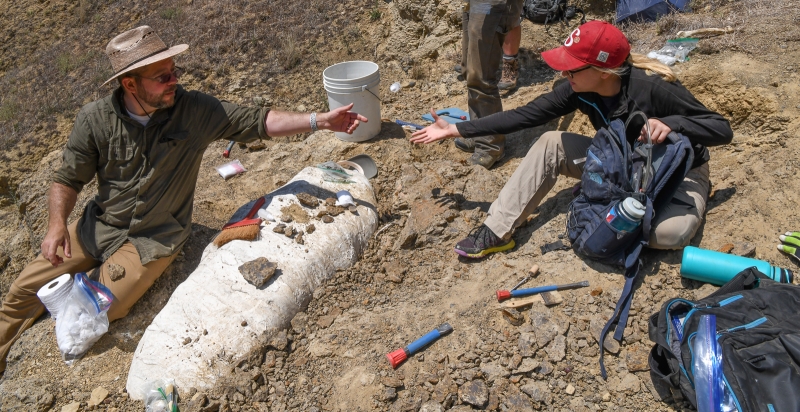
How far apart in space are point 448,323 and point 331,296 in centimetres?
78

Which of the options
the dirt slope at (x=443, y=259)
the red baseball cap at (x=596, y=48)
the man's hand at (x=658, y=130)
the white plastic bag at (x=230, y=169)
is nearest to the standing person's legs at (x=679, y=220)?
the dirt slope at (x=443, y=259)

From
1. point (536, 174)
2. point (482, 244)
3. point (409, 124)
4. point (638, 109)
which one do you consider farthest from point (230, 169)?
point (638, 109)

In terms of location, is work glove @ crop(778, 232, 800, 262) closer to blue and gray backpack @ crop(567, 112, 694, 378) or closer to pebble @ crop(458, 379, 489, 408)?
blue and gray backpack @ crop(567, 112, 694, 378)

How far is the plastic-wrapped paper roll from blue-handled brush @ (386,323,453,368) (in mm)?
1849

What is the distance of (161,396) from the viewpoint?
2.71 meters

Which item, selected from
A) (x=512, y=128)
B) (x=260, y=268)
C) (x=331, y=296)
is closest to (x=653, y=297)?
(x=512, y=128)

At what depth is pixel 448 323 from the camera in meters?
2.83

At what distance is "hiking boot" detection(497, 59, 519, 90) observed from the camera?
5246 millimetres

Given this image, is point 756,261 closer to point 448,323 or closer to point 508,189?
point 508,189

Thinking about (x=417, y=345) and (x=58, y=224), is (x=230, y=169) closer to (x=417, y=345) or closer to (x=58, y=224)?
(x=58, y=224)

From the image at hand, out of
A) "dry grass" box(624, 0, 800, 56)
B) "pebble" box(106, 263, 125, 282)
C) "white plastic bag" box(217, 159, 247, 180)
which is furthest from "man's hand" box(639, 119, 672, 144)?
"white plastic bag" box(217, 159, 247, 180)

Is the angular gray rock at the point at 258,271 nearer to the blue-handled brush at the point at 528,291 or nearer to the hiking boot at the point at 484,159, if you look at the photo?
the blue-handled brush at the point at 528,291

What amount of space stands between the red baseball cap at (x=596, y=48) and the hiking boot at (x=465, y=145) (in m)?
1.88

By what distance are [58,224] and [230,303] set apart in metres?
1.16
